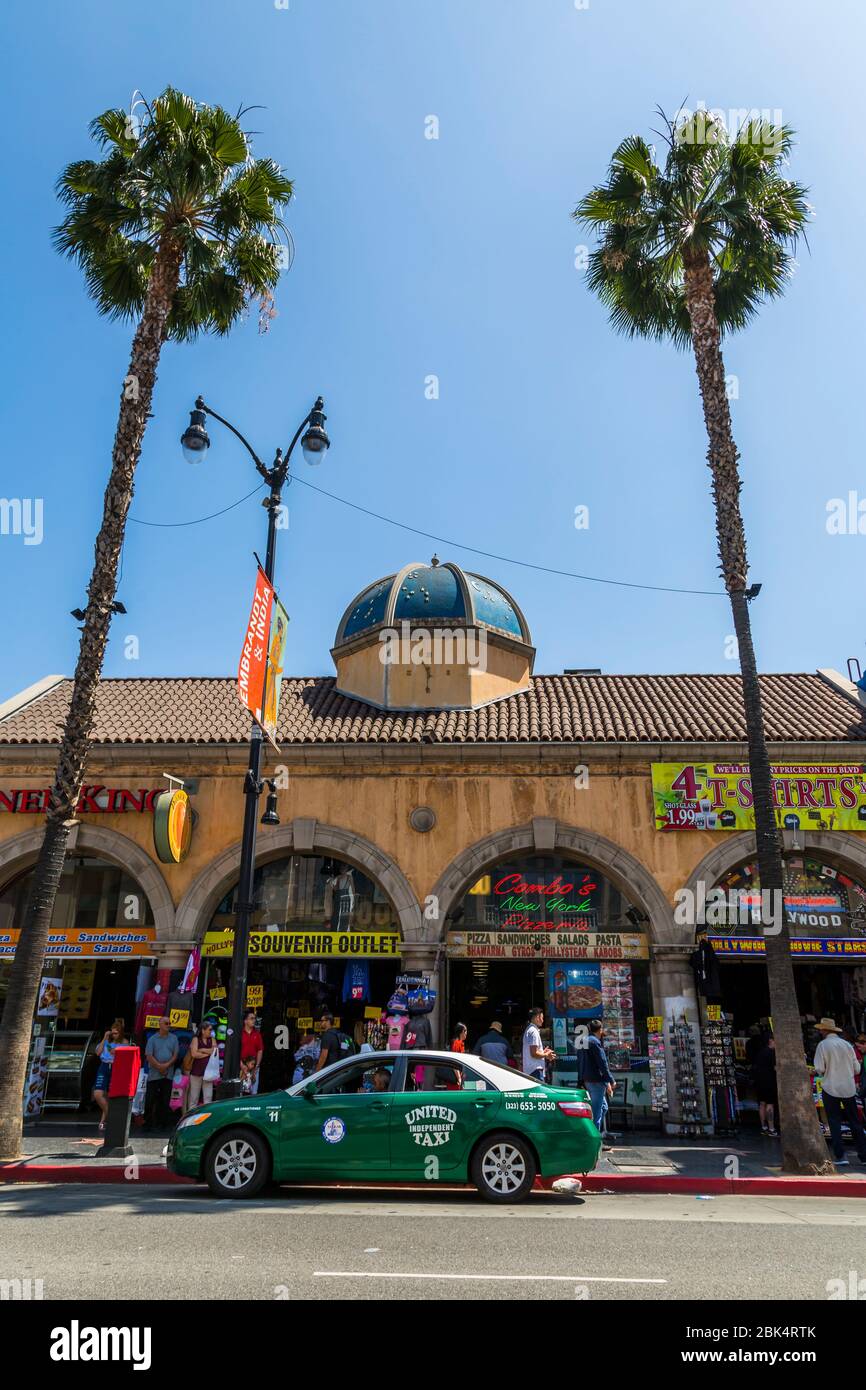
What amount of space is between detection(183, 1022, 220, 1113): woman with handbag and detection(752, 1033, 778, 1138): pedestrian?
358 inches

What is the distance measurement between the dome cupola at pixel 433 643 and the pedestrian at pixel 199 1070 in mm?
7688

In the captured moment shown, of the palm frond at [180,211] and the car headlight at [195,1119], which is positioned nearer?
the car headlight at [195,1119]

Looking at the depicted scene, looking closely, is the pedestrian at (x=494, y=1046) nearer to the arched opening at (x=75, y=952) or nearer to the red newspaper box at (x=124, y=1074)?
the red newspaper box at (x=124, y=1074)

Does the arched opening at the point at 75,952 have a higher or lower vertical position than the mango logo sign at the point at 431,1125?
higher

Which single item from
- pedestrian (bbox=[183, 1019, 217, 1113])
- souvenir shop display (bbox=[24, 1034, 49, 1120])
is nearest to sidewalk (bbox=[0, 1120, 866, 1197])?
pedestrian (bbox=[183, 1019, 217, 1113])

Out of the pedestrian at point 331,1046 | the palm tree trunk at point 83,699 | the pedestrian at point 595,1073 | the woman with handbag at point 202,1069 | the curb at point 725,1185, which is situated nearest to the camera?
the curb at point 725,1185

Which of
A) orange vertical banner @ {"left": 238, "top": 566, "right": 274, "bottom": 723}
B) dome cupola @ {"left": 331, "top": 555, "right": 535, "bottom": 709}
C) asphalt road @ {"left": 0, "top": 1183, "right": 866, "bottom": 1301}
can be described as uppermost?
dome cupola @ {"left": 331, "top": 555, "right": 535, "bottom": 709}

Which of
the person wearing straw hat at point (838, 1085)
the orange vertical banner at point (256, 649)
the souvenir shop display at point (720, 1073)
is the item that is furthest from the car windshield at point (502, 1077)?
the souvenir shop display at point (720, 1073)

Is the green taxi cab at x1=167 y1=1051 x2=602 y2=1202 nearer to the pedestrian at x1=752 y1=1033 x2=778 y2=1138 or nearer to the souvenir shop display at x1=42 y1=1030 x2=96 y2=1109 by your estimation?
the pedestrian at x1=752 y1=1033 x2=778 y2=1138

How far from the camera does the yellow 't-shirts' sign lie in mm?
16406

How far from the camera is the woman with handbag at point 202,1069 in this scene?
48.1 feet

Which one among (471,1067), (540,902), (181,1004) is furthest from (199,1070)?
(471,1067)

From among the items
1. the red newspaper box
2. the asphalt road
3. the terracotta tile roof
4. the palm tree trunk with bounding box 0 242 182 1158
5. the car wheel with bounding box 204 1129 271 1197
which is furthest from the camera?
the terracotta tile roof
